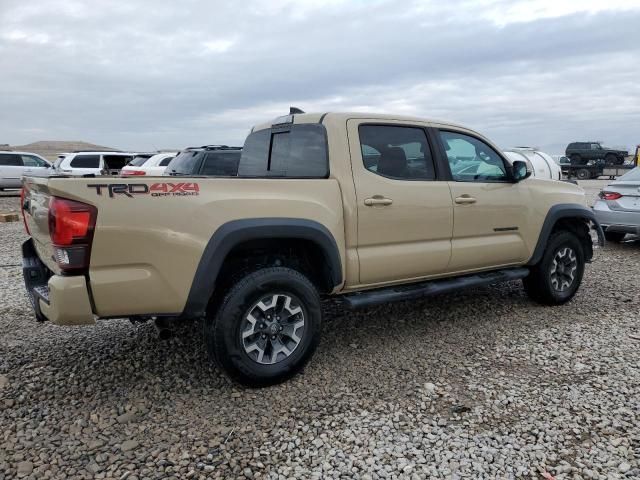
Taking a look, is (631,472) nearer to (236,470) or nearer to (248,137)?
(236,470)

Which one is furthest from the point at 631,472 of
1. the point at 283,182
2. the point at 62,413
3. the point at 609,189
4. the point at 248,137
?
the point at 609,189

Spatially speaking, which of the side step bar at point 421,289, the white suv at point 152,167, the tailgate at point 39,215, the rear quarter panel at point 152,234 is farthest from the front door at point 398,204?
the white suv at point 152,167

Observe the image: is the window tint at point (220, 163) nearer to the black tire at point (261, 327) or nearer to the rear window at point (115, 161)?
the black tire at point (261, 327)

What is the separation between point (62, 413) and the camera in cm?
320

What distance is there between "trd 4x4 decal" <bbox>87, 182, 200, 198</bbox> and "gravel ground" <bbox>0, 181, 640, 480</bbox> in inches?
54.0

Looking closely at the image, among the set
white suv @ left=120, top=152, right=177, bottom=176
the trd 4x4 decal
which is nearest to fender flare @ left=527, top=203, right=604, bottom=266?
the trd 4x4 decal

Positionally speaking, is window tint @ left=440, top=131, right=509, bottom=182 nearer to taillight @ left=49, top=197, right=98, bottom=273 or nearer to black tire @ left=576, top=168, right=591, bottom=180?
taillight @ left=49, top=197, right=98, bottom=273

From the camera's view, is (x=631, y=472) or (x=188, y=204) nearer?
(x=631, y=472)

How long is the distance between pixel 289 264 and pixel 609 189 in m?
7.21

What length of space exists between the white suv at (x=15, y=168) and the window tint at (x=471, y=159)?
63.5 feet

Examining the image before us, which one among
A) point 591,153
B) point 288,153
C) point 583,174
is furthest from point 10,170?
point 591,153

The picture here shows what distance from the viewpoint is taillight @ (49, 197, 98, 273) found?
2834 mm

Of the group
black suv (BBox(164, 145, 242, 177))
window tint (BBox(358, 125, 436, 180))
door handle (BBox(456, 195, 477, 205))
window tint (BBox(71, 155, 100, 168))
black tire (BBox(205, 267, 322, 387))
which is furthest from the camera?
window tint (BBox(71, 155, 100, 168))

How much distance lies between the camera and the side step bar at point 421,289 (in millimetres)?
3855
